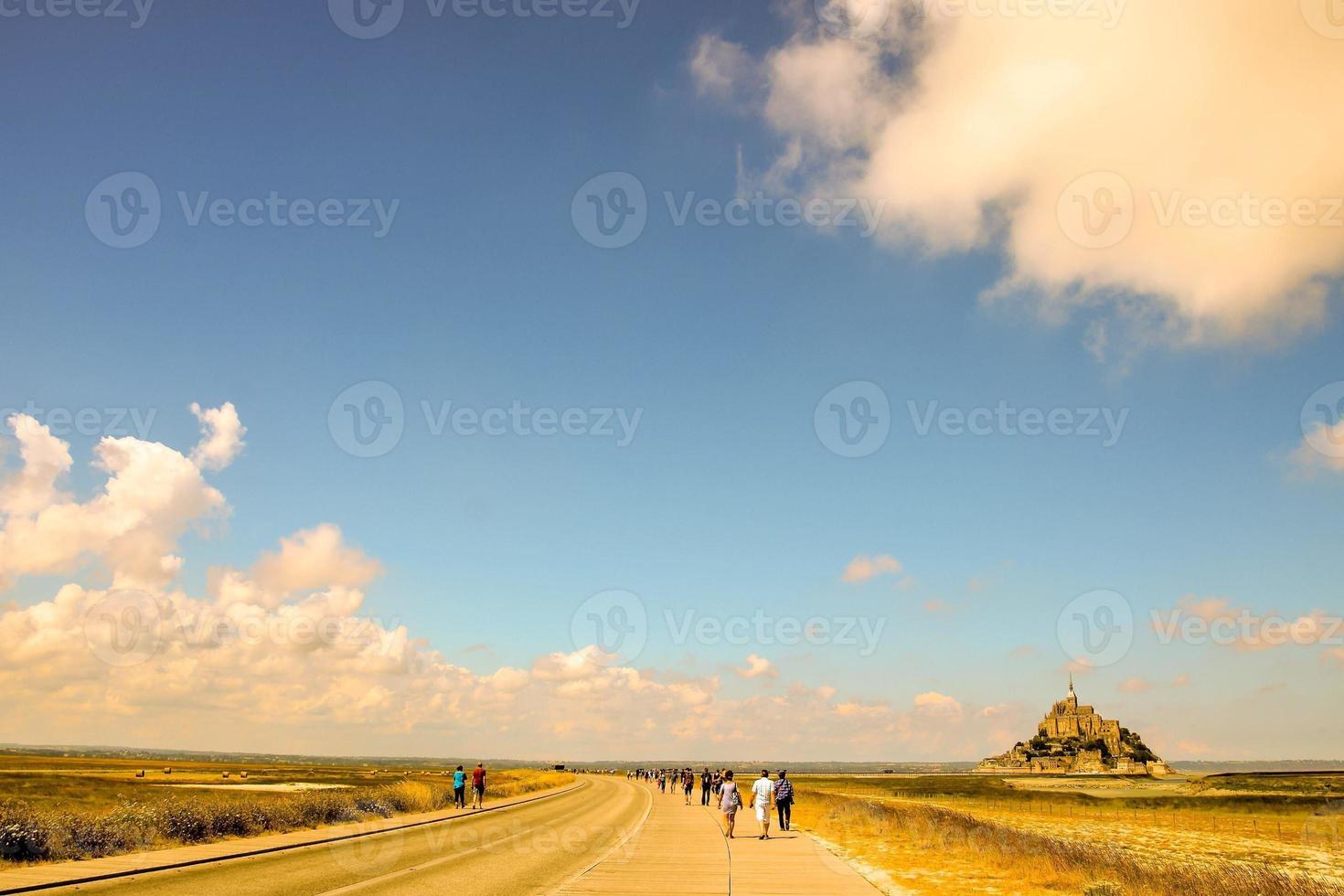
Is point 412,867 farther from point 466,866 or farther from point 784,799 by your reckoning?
point 784,799

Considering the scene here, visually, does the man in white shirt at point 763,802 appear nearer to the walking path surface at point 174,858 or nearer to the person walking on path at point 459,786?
the walking path surface at point 174,858

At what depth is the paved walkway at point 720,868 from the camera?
15.6m

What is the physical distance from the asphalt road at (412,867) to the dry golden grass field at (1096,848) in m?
7.49

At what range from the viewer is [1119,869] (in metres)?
19.2

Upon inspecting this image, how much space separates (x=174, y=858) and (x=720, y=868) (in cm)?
1216

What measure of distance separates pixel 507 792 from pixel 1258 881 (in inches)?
1895

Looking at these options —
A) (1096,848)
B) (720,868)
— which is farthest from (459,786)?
(1096,848)

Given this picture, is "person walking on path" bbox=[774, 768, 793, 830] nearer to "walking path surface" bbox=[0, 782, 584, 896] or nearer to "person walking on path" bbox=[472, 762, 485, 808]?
"walking path surface" bbox=[0, 782, 584, 896]

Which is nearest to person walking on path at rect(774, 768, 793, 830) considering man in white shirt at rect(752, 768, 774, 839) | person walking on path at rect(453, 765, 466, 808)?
man in white shirt at rect(752, 768, 774, 839)

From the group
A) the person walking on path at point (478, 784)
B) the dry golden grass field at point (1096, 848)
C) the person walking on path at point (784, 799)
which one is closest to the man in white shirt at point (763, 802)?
the person walking on path at point (784, 799)

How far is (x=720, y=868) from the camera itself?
18797 millimetres

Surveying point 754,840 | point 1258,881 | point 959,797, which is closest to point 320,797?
point 754,840

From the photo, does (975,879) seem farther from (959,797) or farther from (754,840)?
(959,797)

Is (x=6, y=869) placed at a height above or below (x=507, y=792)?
above
